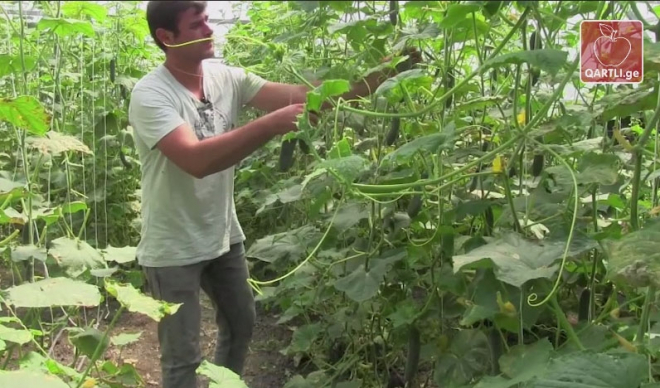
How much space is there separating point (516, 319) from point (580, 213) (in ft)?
0.94

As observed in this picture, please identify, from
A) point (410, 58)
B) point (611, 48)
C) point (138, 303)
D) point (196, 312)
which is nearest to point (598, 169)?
point (611, 48)

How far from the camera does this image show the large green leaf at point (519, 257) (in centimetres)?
116

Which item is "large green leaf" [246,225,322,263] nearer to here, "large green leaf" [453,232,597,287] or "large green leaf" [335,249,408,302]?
"large green leaf" [335,249,408,302]

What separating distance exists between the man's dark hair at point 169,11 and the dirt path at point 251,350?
44.2 inches

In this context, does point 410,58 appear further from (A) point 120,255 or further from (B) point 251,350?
(B) point 251,350

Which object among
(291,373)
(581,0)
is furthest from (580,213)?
(291,373)

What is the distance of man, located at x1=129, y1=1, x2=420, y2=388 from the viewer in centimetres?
190

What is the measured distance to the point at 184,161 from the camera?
6.04 ft

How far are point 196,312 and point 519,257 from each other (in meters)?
1.10

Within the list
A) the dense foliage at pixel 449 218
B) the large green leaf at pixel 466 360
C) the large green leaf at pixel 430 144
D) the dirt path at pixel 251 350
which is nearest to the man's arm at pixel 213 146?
the dense foliage at pixel 449 218

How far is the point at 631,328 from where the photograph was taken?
1306 millimetres

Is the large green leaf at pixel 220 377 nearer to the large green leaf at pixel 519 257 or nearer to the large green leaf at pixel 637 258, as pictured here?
the large green leaf at pixel 519 257

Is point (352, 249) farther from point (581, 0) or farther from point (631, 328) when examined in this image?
point (581, 0)

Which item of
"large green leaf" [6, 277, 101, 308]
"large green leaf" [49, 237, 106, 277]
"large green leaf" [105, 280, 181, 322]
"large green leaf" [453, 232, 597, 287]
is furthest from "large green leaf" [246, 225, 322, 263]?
"large green leaf" [453, 232, 597, 287]
